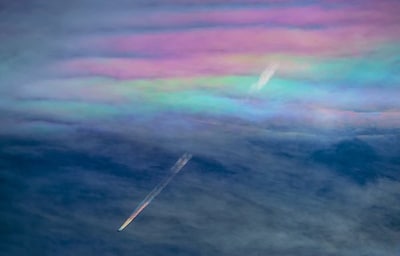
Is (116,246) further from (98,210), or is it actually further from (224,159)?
(224,159)

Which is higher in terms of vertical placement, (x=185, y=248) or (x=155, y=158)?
(x=155, y=158)

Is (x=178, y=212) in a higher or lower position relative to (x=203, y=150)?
lower

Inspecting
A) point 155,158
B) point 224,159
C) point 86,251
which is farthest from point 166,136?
point 86,251

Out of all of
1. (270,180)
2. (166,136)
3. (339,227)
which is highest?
(166,136)

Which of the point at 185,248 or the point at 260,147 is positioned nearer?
the point at 185,248

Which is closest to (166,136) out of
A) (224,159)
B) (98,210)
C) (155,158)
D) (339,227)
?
(155,158)

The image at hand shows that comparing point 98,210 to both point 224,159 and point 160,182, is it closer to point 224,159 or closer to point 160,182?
point 160,182
